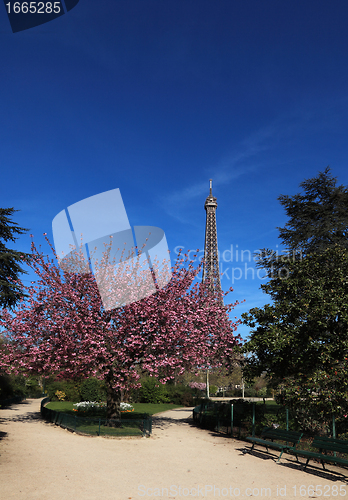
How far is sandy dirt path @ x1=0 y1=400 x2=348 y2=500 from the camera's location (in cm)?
816

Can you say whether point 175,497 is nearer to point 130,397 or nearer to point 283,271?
point 283,271

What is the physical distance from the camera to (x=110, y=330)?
52.7 feet

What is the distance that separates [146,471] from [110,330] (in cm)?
691

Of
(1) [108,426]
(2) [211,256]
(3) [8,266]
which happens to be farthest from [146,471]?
(2) [211,256]

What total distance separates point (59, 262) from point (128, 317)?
4.65m

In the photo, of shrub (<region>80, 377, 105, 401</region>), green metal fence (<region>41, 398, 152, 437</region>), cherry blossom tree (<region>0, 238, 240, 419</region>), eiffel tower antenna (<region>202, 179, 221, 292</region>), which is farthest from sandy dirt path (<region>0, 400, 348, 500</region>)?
eiffel tower antenna (<region>202, 179, 221, 292</region>)

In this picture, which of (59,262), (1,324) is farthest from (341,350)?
(1,324)

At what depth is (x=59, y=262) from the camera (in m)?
17.5

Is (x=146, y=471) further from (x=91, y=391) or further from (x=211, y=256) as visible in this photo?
(x=211, y=256)

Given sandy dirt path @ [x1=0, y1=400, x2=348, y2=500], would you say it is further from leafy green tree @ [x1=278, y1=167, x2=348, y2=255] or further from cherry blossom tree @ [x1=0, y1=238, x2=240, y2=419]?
leafy green tree @ [x1=278, y1=167, x2=348, y2=255]

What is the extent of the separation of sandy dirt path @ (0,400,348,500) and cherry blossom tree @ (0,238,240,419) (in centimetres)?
293

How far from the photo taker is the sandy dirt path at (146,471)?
8.16m

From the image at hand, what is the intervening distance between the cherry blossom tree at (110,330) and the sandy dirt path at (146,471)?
293 cm

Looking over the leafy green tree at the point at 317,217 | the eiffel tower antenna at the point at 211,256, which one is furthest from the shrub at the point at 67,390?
the eiffel tower antenna at the point at 211,256
